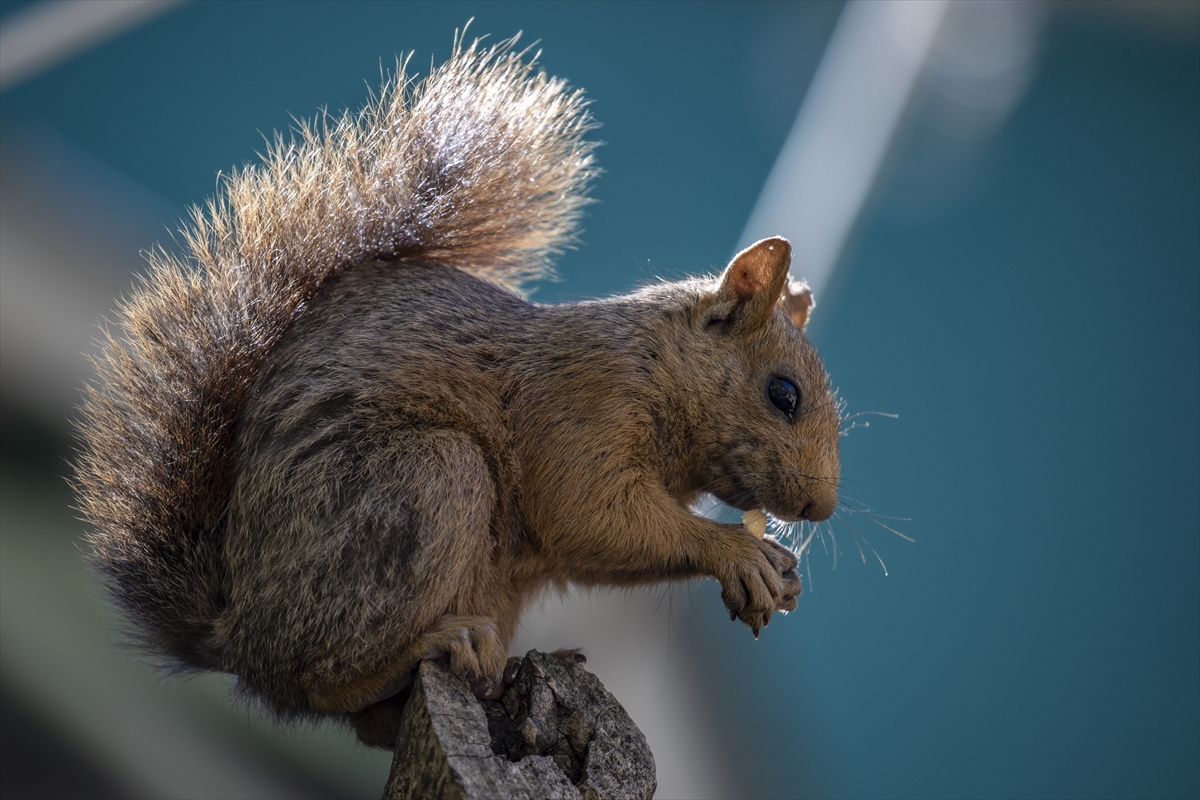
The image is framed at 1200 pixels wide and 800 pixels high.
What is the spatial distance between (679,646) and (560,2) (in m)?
1.95

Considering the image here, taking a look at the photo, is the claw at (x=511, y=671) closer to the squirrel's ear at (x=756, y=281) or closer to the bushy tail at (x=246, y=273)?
the bushy tail at (x=246, y=273)

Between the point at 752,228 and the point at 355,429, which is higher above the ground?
the point at 752,228

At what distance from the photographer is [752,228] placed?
8.80 feet

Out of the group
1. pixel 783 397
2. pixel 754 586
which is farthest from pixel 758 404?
pixel 754 586

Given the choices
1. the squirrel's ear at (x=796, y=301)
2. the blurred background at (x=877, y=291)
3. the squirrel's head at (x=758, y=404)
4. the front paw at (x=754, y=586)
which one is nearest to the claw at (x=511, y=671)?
the front paw at (x=754, y=586)

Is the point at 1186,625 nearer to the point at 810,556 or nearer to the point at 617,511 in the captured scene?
the point at 810,556

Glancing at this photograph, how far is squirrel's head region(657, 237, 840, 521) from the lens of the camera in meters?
1.52

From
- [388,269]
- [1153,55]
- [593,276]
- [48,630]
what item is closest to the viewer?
[388,269]

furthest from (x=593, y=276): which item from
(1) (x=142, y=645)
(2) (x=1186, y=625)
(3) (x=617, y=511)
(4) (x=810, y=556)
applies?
(2) (x=1186, y=625)

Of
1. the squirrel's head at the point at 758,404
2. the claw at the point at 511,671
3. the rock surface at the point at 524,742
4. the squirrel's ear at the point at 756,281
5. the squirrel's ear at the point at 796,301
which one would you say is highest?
the squirrel's ear at the point at 796,301

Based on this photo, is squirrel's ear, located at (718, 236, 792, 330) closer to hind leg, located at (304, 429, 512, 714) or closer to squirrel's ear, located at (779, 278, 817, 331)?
squirrel's ear, located at (779, 278, 817, 331)

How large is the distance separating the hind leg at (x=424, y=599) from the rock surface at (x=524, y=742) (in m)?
0.04

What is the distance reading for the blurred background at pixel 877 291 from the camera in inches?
92.9

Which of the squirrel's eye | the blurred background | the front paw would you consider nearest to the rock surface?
the front paw
